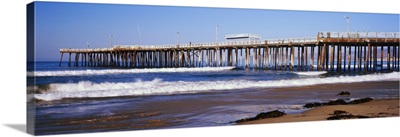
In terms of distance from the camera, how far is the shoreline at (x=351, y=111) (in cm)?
1102

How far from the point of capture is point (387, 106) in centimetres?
1280

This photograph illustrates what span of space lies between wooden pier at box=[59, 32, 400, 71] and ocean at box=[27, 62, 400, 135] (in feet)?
2.27

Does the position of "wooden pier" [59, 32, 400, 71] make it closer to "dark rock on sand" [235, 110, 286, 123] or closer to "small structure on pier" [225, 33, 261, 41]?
"small structure on pier" [225, 33, 261, 41]

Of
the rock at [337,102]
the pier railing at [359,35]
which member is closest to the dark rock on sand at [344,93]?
the rock at [337,102]

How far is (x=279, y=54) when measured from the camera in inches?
755

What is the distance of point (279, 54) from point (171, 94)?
23.8 feet

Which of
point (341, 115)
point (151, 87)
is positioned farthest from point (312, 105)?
point (151, 87)

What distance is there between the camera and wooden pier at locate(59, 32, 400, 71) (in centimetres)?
1532

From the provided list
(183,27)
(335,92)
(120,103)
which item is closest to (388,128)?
(335,92)

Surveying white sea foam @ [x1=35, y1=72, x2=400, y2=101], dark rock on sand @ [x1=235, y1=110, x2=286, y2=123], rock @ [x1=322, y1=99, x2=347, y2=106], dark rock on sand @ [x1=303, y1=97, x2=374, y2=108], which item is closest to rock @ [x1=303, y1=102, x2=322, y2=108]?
dark rock on sand @ [x1=303, y1=97, x2=374, y2=108]

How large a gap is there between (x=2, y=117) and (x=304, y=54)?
11.2 meters

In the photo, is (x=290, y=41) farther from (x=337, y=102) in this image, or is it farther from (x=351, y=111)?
(x=351, y=111)

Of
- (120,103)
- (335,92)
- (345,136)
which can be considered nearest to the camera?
(345,136)

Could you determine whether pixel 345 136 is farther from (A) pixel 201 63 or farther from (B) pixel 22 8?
(A) pixel 201 63
